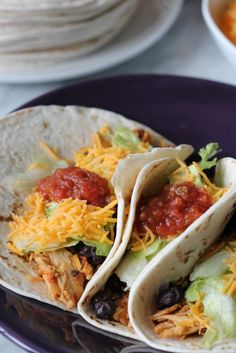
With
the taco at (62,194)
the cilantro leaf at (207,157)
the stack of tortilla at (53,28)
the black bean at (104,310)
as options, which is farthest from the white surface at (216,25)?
the black bean at (104,310)

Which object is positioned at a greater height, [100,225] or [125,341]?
[100,225]

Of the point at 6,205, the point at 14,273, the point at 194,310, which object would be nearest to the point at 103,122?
the point at 6,205

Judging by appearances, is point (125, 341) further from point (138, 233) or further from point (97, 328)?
point (138, 233)

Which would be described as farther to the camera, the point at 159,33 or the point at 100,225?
the point at 159,33

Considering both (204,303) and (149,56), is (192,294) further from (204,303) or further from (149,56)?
(149,56)

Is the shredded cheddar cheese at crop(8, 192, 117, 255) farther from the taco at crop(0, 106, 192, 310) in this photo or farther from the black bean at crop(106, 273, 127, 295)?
the black bean at crop(106, 273, 127, 295)

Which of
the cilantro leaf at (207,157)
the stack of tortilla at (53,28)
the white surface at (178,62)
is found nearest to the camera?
the cilantro leaf at (207,157)

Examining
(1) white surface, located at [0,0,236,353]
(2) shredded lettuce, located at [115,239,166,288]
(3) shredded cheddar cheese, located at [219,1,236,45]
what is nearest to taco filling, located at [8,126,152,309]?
(2) shredded lettuce, located at [115,239,166,288]

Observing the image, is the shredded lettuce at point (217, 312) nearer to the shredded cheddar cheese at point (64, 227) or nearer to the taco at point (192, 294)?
the taco at point (192, 294)
